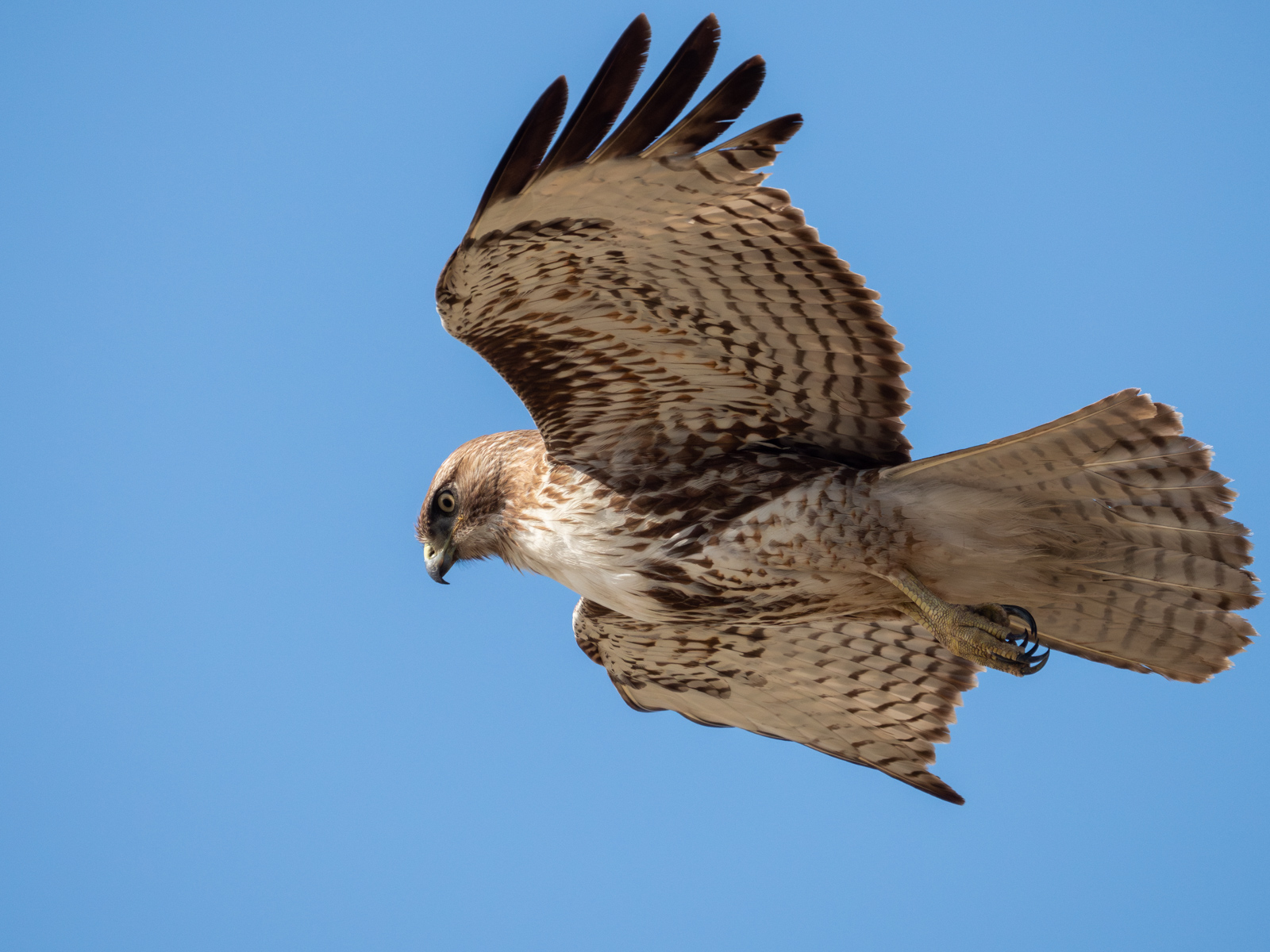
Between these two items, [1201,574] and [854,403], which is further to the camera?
[854,403]

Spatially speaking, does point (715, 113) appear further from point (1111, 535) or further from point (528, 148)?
point (1111, 535)

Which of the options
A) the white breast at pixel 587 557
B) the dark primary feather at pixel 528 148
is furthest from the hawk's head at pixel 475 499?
the dark primary feather at pixel 528 148

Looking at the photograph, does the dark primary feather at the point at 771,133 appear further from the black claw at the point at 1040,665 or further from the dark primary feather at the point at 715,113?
the black claw at the point at 1040,665

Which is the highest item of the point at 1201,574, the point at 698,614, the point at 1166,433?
the point at 1166,433

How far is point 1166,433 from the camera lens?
3.81 meters

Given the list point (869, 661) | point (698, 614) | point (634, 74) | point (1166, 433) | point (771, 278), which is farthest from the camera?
point (869, 661)

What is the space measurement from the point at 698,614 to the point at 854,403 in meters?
1.03

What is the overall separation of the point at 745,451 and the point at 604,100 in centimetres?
155

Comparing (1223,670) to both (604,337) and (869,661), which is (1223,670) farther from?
(604,337)

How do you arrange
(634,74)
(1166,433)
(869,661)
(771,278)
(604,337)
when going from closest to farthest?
1. (634,74)
2. (1166,433)
3. (771,278)
4. (604,337)
5. (869,661)

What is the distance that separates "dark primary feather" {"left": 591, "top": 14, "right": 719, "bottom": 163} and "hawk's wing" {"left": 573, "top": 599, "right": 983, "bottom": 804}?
223 cm

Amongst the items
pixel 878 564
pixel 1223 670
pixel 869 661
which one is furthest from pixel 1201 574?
pixel 869 661

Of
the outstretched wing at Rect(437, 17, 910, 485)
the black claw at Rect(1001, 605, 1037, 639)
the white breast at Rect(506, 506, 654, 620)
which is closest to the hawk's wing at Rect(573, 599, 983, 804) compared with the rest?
the white breast at Rect(506, 506, 654, 620)

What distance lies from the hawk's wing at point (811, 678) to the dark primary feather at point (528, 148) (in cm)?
215
